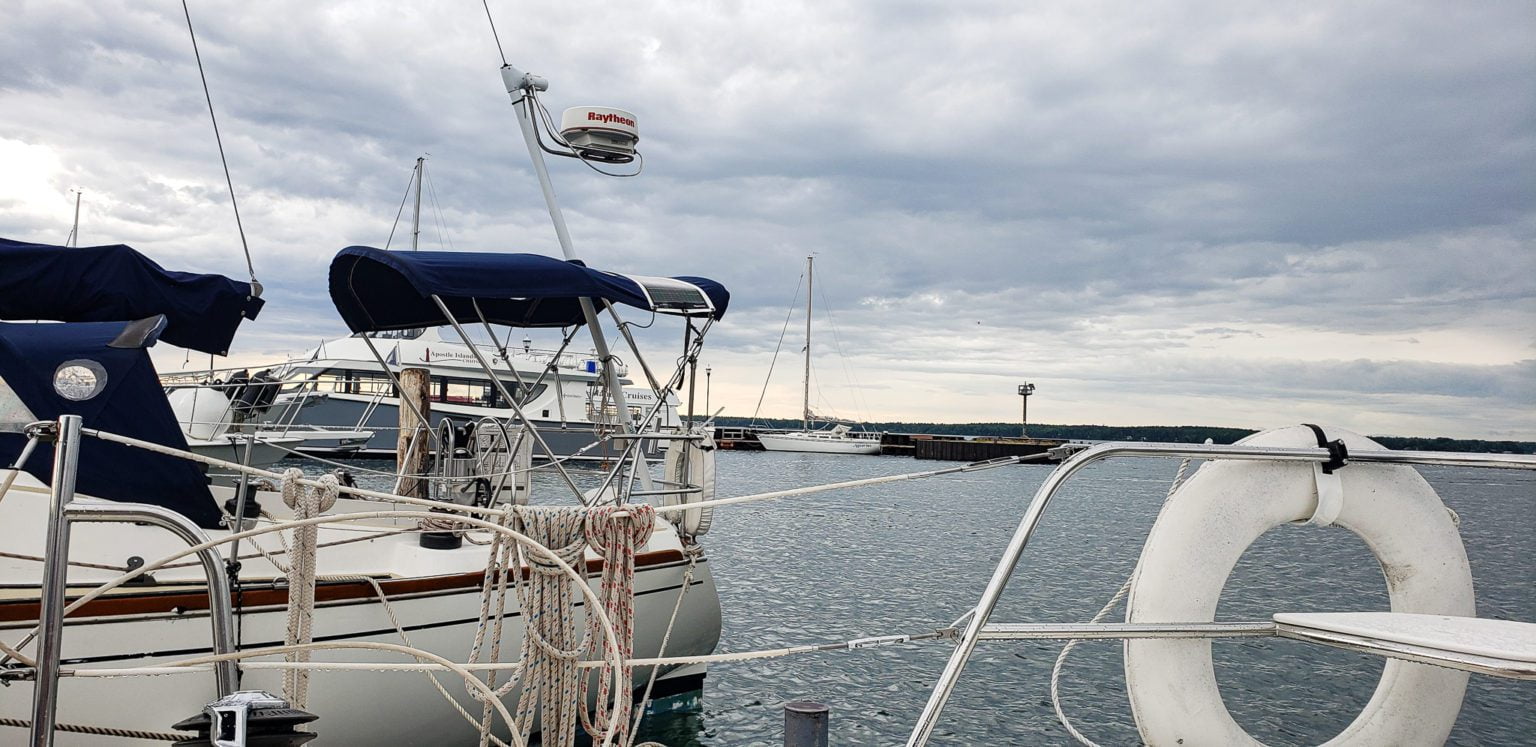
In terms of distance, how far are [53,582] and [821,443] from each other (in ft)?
241

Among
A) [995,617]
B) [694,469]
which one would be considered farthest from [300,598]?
[995,617]

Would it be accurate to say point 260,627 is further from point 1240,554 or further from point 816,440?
point 816,440

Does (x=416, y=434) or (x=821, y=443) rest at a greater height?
(x=416, y=434)

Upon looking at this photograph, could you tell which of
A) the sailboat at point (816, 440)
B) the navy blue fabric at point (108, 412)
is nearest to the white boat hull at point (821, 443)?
the sailboat at point (816, 440)

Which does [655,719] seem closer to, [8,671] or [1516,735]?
[8,671]

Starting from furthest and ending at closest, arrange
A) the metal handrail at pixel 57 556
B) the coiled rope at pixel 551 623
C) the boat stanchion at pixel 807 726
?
the coiled rope at pixel 551 623
the boat stanchion at pixel 807 726
the metal handrail at pixel 57 556

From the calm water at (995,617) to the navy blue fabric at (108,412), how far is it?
4316 mm

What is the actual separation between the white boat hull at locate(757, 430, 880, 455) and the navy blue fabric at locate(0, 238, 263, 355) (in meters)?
69.0

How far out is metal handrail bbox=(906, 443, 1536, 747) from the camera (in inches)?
138

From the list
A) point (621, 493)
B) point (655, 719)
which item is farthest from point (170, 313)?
point (655, 719)

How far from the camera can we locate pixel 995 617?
1322 centimetres

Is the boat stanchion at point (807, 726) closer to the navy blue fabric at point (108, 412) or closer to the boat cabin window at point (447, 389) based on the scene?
the navy blue fabric at point (108, 412)

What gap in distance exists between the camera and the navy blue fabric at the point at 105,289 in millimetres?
6805

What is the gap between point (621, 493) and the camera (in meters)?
6.90
